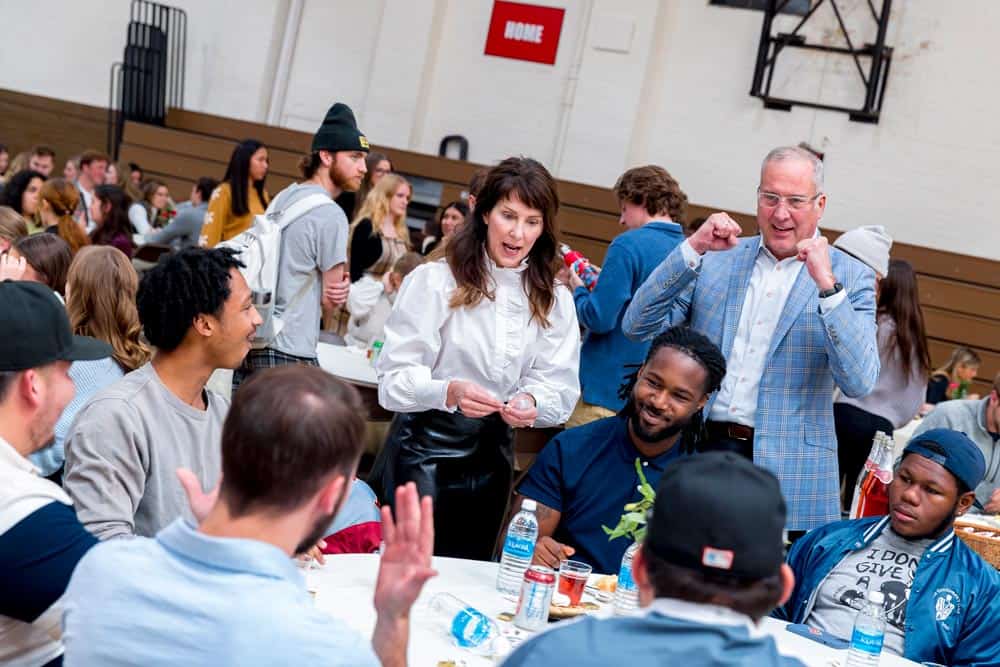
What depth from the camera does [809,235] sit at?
11.1 ft

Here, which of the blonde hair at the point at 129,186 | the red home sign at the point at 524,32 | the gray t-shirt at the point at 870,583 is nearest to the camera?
the gray t-shirt at the point at 870,583

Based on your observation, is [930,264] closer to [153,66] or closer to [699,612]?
[153,66]

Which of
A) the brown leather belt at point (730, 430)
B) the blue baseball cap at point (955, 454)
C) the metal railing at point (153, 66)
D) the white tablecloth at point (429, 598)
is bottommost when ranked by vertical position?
the white tablecloth at point (429, 598)

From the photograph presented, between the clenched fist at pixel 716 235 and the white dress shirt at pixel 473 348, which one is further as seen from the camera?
the clenched fist at pixel 716 235

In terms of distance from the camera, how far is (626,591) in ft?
8.65

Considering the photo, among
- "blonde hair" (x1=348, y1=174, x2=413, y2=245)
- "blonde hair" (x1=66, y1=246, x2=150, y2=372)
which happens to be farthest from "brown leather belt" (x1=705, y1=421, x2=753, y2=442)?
"blonde hair" (x1=348, y1=174, x2=413, y2=245)

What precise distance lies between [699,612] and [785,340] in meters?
2.04

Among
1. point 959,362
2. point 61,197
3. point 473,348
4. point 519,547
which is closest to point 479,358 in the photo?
point 473,348

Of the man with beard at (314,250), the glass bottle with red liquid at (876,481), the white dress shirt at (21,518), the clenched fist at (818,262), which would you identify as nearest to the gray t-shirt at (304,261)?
the man with beard at (314,250)

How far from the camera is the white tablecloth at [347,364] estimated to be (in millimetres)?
5215

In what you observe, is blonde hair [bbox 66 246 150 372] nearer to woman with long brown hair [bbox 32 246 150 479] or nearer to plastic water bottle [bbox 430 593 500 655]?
woman with long brown hair [bbox 32 246 150 479]

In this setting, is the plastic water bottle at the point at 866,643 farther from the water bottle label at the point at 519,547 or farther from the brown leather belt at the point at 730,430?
the brown leather belt at the point at 730,430

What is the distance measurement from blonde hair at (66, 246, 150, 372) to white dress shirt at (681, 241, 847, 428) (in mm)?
1631

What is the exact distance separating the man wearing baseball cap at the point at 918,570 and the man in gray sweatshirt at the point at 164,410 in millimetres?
1574
